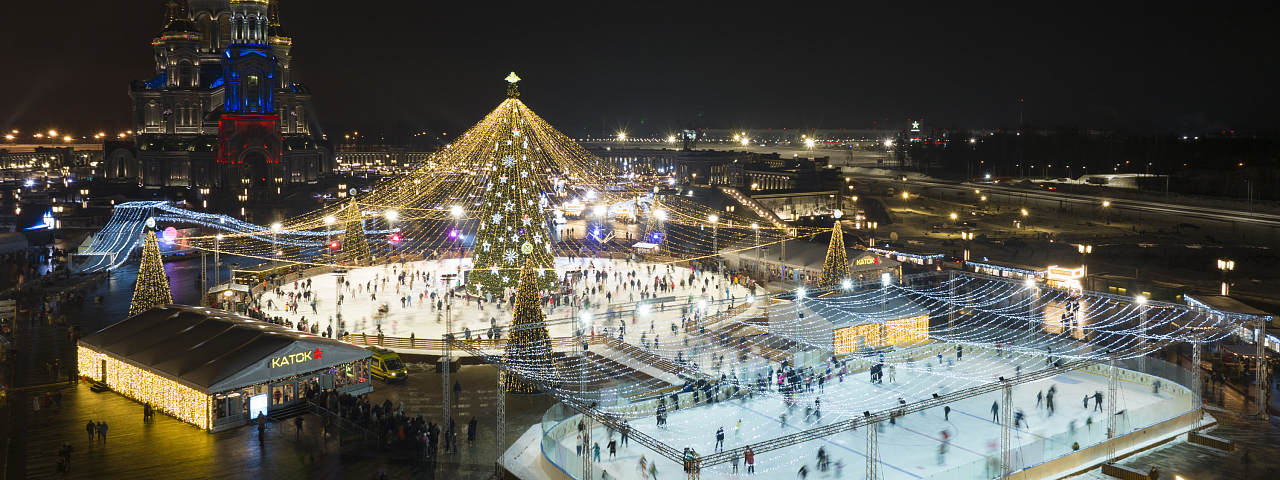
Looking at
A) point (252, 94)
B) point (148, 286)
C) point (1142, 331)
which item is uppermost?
point (252, 94)

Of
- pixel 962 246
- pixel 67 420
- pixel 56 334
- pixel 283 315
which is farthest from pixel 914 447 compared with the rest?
pixel 962 246

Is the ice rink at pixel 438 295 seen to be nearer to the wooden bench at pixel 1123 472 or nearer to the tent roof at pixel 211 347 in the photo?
the tent roof at pixel 211 347

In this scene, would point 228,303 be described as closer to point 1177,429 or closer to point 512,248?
point 512,248

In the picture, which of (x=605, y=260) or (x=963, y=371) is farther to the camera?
(x=605, y=260)

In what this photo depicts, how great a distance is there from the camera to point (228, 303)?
88.4 ft

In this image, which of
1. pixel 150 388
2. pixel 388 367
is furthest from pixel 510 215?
pixel 150 388

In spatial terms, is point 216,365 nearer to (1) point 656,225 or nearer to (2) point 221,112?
(1) point 656,225

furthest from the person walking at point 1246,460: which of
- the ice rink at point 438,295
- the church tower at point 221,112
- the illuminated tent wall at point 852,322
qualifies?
the church tower at point 221,112

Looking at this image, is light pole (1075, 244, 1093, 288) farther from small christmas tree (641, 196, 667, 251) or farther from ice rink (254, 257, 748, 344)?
small christmas tree (641, 196, 667, 251)

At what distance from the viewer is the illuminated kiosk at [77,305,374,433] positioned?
1628cm

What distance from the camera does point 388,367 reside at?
65.4ft

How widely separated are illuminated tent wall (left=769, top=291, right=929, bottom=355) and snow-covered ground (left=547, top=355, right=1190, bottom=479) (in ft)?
4.79

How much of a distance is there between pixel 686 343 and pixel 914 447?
725cm

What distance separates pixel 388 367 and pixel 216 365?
4231 mm
